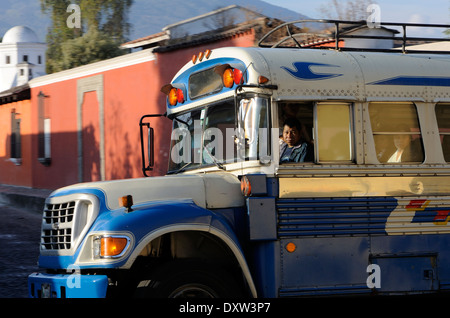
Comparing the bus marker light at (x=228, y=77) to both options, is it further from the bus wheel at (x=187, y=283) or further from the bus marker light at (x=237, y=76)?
the bus wheel at (x=187, y=283)

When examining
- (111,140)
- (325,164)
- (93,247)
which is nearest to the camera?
(93,247)

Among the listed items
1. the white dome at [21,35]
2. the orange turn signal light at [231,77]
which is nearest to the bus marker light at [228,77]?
the orange turn signal light at [231,77]

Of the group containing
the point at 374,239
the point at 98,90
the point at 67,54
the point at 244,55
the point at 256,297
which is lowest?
the point at 256,297

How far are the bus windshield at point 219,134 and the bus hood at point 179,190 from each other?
12.7 inches

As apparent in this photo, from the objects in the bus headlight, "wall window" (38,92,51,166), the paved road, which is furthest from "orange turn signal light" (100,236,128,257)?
"wall window" (38,92,51,166)

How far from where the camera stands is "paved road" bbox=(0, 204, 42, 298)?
9.73 metres

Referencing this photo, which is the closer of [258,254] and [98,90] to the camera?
[258,254]

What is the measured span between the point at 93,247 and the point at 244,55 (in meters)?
1.97

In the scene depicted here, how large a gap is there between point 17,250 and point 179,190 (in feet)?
25.4

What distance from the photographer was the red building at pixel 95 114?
19766 millimetres

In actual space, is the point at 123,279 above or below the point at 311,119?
below

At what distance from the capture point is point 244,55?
6.32 meters

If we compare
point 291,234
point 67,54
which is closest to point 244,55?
point 291,234

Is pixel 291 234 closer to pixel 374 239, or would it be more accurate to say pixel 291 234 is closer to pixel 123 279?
pixel 374 239
